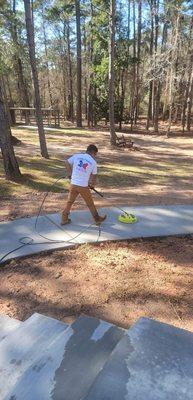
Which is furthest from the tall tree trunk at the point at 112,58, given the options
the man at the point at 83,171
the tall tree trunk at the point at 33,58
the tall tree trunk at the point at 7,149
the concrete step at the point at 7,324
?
the concrete step at the point at 7,324

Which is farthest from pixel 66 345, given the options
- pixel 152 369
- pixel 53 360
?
pixel 152 369

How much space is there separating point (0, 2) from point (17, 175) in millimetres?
9516

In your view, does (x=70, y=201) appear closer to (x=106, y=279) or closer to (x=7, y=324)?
(x=106, y=279)

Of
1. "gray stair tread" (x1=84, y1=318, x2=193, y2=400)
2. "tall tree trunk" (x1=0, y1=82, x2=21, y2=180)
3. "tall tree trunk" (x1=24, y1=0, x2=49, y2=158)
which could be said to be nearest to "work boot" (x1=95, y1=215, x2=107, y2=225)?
"gray stair tread" (x1=84, y1=318, x2=193, y2=400)

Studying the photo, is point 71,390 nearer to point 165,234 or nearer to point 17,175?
point 165,234

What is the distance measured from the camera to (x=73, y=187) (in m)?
5.93

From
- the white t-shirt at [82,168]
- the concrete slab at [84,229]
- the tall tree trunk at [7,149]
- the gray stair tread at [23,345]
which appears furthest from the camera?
the tall tree trunk at [7,149]

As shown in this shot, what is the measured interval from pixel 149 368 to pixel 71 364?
0.62 m

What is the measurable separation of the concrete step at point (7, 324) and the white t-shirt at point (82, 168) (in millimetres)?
2632

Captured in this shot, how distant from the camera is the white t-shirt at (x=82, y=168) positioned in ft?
18.9

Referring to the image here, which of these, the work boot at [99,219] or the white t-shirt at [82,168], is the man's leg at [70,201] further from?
the work boot at [99,219]

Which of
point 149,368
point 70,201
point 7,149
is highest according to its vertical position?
point 7,149

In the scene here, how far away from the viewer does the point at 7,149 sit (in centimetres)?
975

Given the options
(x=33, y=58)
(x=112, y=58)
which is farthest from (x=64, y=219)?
(x=112, y=58)
